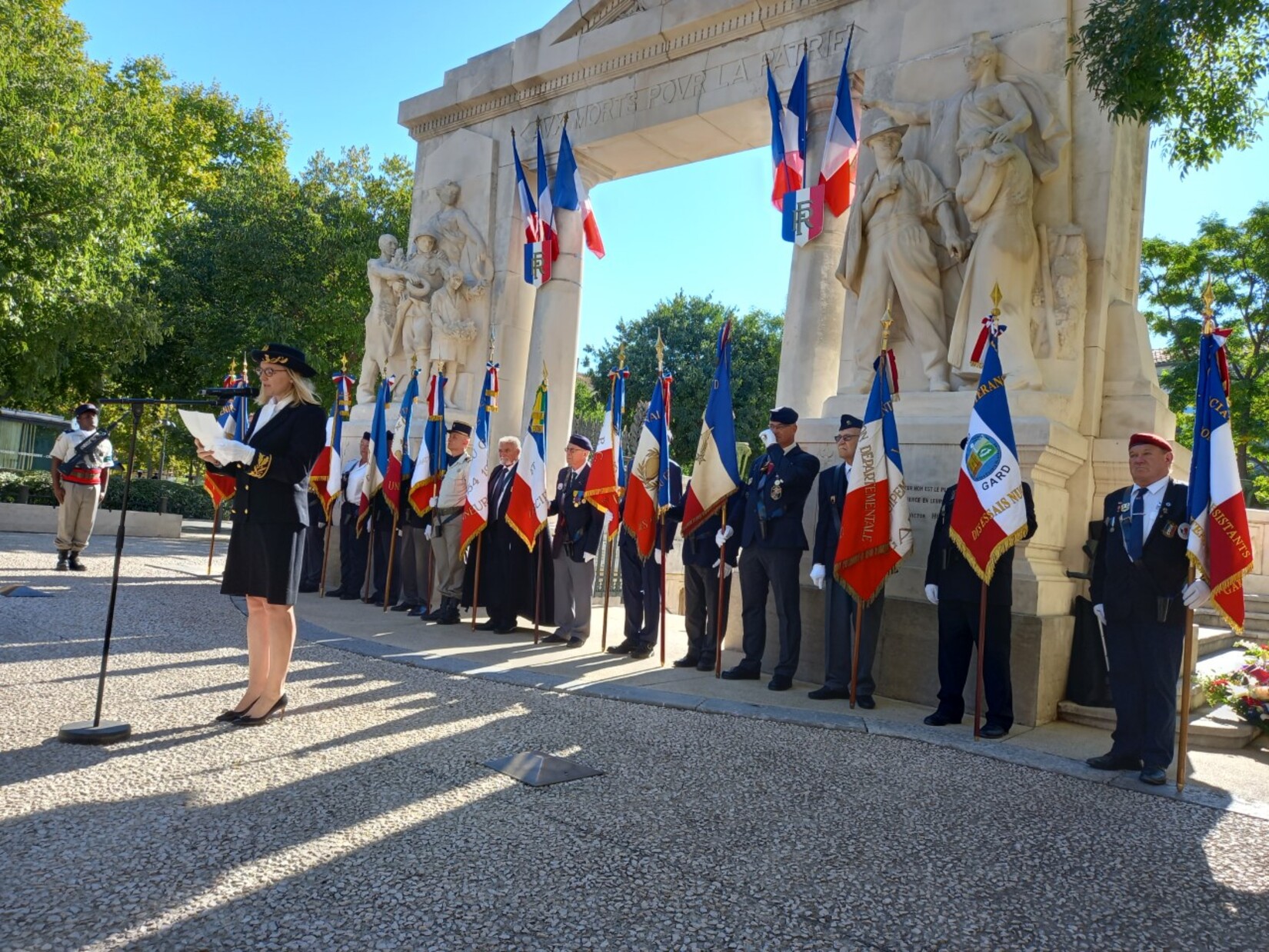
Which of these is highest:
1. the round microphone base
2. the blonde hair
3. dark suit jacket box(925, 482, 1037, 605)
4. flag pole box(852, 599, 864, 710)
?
the blonde hair

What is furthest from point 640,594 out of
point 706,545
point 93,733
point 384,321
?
point 384,321

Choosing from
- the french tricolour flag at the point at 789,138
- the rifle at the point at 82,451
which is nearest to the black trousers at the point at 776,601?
the french tricolour flag at the point at 789,138

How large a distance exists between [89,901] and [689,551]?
5.64 metres

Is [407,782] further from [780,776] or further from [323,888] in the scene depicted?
[780,776]

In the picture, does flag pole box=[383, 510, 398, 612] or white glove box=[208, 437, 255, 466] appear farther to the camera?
flag pole box=[383, 510, 398, 612]

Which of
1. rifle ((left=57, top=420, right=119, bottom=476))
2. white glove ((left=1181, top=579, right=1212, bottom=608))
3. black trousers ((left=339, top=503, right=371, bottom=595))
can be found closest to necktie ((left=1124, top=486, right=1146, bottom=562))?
white glove ((left=1181, top=579, right=1212, bottom=608))

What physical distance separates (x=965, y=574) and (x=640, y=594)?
3208 mm

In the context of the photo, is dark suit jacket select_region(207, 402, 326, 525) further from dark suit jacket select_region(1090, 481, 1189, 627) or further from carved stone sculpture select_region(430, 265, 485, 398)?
carved stone sculpture select_region(430, 265, 485, 398)

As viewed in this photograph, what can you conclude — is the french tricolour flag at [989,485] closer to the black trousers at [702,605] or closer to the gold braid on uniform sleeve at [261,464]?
the black trousers at [702,605]

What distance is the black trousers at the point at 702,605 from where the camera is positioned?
7.73m

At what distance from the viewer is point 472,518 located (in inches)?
353

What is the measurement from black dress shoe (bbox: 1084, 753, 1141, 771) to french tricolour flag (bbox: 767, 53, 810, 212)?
6.48m

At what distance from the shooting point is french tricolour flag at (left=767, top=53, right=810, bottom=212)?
9648mm

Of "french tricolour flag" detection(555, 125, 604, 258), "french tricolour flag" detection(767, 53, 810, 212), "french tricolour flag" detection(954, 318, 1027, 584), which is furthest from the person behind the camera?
"french tricolour flag" detection(555, 125, 604, 258)
